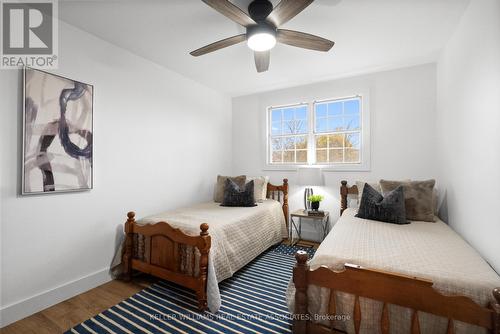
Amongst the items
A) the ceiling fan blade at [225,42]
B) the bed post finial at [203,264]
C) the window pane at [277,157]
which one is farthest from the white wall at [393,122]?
the bed post finial at [203,264]

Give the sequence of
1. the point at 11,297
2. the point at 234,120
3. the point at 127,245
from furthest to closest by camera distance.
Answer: the point at 234,120 < the point at 127,245 < the point at 11,297

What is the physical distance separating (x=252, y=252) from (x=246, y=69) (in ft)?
Answer: 7.82

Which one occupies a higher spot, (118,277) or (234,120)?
(234,120)

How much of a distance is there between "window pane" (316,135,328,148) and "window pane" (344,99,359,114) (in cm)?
49

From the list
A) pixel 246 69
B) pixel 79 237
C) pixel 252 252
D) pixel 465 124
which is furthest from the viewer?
pixel 246 69

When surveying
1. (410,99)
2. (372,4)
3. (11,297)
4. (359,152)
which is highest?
(372,4)

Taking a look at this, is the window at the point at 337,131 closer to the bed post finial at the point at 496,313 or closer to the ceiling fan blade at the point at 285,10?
the ceiling fan blade at the point at 285,10

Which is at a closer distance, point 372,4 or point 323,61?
point 372,4

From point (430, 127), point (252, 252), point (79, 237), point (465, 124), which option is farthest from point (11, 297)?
point (430, 127)

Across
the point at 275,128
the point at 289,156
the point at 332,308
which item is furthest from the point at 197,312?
the point at 275,128

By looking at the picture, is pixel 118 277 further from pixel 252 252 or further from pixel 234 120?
pixel 234 120

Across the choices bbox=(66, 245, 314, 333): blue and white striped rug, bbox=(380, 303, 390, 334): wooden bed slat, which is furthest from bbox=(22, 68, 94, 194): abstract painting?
bbox=(380, 303, 390, 334): wooden bed slat

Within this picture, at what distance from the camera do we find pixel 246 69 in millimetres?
3158

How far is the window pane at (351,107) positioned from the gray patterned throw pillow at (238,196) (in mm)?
1851
